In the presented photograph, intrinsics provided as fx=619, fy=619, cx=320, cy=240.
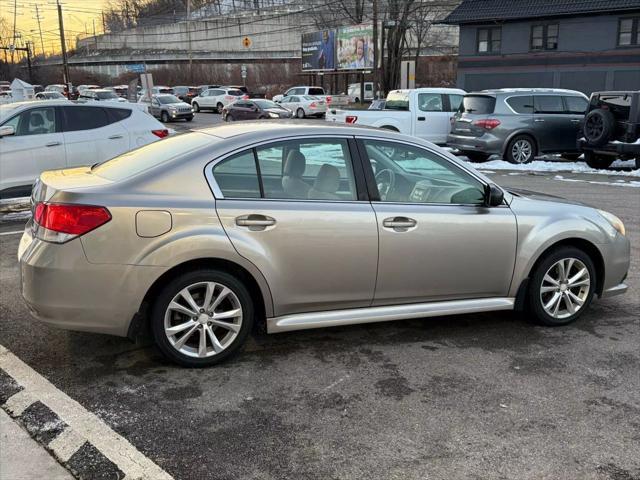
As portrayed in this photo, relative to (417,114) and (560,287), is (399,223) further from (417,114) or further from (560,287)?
(417,114)

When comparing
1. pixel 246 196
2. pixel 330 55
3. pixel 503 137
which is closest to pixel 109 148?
pixel 246 196

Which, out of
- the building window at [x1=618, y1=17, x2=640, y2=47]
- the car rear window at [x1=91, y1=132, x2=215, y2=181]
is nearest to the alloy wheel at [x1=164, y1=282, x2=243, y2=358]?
the car rear window at [x1=91, y1=132, x2=215, y2=181]

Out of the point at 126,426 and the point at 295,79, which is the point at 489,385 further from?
the point at 295,79

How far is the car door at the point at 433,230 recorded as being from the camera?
4293 millimetres

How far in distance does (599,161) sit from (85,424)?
1494cm

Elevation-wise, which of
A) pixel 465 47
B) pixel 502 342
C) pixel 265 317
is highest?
pixel 465 47

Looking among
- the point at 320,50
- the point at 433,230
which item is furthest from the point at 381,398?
the point at 320,50

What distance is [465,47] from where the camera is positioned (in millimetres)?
34469

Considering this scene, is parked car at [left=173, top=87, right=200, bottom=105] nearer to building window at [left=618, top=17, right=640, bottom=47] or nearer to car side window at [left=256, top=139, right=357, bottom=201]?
building window at [left=618, top=17, right=640, bottom=47]

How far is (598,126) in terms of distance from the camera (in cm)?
1411

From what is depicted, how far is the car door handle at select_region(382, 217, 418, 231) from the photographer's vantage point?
13.9 feet

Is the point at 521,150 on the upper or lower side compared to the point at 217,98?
lower

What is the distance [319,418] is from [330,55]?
2114 inches

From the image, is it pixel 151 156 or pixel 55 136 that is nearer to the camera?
pixel 151 156
